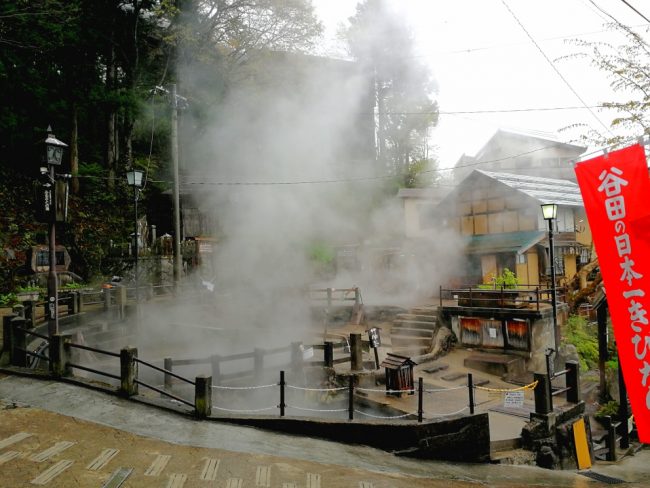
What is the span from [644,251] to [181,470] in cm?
561

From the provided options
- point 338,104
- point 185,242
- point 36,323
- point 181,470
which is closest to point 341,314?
point 185,242

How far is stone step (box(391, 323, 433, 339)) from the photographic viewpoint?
15023 mm

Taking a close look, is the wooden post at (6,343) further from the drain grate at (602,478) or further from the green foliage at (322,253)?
the green foliage at (322,253)

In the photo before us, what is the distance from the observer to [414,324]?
15.7 meters

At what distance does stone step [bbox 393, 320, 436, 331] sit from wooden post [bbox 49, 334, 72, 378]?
11049 mm

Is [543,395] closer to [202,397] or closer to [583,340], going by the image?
[202,397]

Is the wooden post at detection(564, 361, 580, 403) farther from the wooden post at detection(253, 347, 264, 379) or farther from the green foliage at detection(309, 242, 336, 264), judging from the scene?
the green foliage at detection(309, 242, 336, 264)

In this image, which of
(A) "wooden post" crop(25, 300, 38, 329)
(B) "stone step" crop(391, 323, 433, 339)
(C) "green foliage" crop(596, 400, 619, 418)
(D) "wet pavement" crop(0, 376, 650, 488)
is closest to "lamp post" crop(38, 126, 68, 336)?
(D) "wet pavement" crop(0, 376, 650, 488)

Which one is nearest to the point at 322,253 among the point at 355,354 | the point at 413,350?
A: the point at 413,350

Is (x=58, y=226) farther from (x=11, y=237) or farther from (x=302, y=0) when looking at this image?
(x=302, y=0)

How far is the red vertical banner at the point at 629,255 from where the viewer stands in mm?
4289

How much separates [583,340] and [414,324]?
6.00 meters

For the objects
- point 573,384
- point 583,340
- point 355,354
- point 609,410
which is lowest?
point 609,410

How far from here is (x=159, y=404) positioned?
22.9 feet
